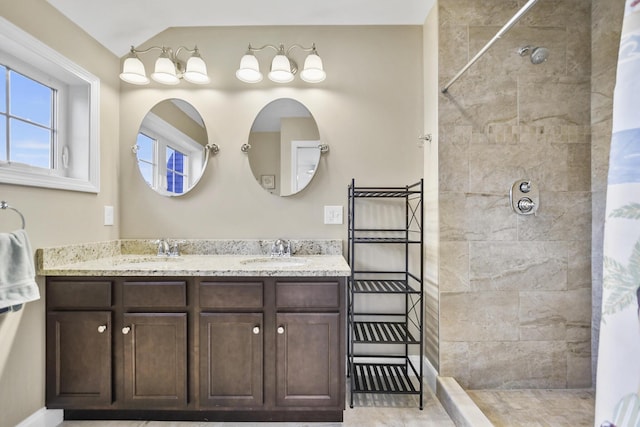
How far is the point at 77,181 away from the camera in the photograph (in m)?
1.85

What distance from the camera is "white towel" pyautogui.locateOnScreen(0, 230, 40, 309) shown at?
1.34 meters

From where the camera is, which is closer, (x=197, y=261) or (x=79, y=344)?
(x=79, y=344)

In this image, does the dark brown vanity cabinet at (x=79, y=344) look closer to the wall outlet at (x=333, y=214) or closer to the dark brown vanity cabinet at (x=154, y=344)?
the dark brown vanity cabinet at (x=154, y=344)

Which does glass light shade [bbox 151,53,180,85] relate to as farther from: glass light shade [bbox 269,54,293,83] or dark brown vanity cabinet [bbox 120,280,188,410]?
dark brown vanity cabinet [bbox 120,280,188,410]

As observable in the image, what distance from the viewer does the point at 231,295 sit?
1.63 meters

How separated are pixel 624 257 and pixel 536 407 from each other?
1.63 meters

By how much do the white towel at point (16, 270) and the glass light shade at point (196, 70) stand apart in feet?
4.14

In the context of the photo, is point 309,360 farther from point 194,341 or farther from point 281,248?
point 281,248

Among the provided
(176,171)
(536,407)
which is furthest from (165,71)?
(536,407)

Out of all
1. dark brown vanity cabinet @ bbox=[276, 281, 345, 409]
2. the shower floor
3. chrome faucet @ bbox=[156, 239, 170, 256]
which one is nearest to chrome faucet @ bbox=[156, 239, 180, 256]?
chrome faucet @ bbox=[156, 239, 170, 256]

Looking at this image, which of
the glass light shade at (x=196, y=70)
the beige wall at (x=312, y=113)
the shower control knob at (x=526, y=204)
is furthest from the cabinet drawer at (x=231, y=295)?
the shower control knob at (x=526, y=204)

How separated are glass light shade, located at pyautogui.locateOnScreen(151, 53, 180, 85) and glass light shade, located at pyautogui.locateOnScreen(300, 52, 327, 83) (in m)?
0.85

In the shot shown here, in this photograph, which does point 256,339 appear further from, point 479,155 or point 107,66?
point 107,66

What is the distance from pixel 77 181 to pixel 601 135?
3.07m
